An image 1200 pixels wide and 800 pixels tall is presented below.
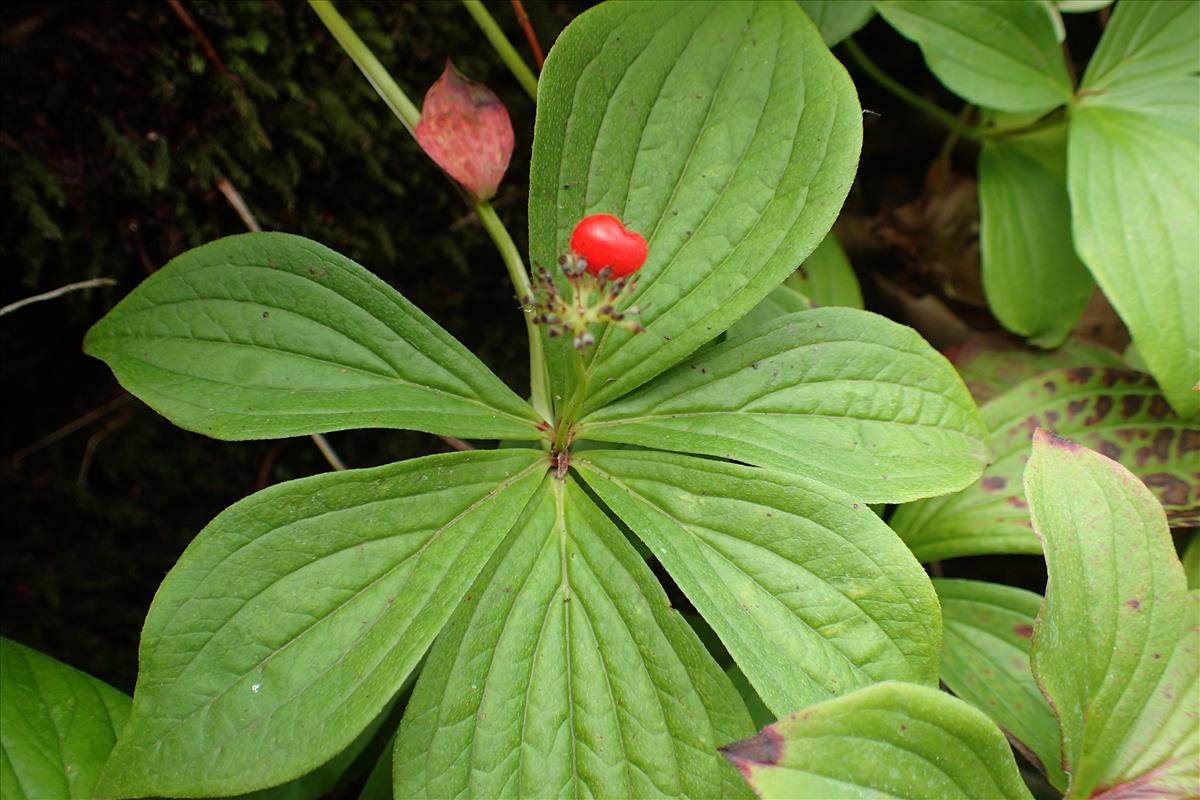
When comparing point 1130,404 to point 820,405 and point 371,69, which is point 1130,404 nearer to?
point 820,405

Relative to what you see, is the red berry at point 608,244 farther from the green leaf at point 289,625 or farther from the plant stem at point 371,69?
the plant stem at point 371,69

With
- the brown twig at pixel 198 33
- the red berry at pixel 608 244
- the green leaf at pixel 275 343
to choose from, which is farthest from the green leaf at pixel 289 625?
the brown twig at pixel 198 33

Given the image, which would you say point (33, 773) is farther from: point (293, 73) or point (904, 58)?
point (904, 58)

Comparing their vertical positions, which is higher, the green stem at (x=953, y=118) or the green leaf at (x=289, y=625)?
the green stem at (x=953, y=118)

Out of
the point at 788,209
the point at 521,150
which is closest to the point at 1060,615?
the point at 788,209

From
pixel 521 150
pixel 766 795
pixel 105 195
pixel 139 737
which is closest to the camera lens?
pixel 766 795

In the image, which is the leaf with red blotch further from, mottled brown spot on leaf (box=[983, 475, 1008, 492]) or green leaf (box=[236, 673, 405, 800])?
mottled brown spot on leaf (box=[983, 475, 1008, 492])
